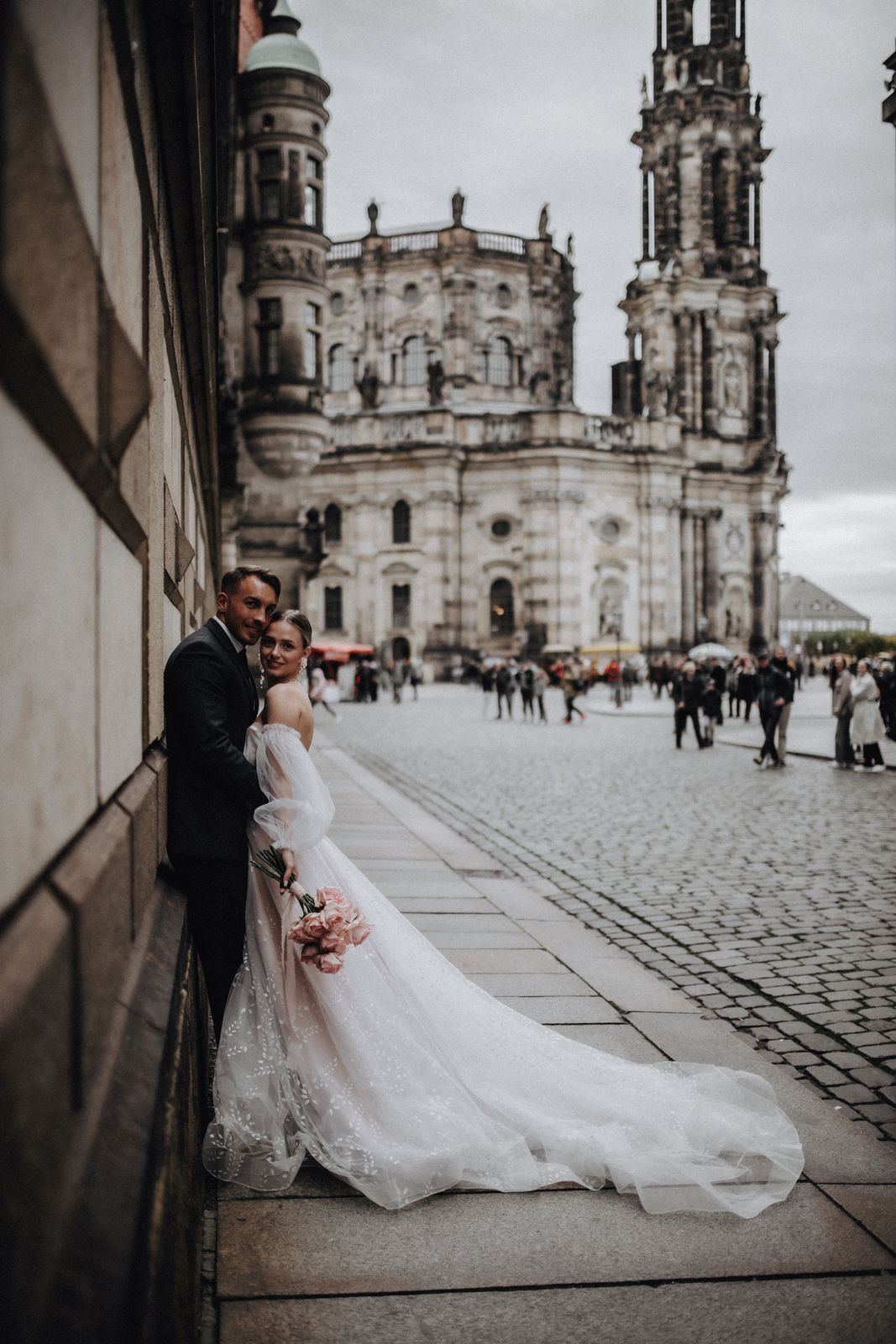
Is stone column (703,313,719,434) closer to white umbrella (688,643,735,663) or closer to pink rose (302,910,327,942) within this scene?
white umbrella (688,643,735,663)

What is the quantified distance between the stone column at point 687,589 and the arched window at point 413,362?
53.2ft

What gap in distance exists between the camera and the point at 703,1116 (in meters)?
3.26

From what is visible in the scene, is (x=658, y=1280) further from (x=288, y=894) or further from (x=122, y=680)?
(x=122, y=680)

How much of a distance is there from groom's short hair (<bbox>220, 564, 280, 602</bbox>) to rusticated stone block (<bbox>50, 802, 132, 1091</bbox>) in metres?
1.64

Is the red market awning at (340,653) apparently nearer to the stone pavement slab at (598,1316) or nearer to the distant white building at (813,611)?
the stone pavement slab at (598,1316)

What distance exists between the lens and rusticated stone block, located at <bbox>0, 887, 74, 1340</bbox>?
1.02m

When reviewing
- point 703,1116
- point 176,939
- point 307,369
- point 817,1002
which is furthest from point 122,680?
point 307,369

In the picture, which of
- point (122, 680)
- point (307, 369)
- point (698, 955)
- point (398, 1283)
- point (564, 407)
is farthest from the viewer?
point (564, 407)

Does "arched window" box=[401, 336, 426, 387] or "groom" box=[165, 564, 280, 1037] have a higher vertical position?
"arched window" box=[401, 336, 426, 387]

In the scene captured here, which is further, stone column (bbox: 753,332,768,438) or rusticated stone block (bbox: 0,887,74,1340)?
stone column (bbox: 753,332,768,438)

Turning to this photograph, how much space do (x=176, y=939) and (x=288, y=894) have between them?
2.23 ft

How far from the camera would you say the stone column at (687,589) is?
5559 centimetres

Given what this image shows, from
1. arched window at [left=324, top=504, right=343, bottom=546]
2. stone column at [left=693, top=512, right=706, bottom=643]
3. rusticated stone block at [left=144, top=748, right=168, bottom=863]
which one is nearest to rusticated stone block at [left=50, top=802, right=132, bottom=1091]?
rusticated stone block at [left=144, top=748, right=168, bottom=863]

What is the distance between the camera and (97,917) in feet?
4.80
